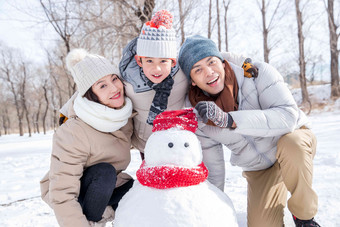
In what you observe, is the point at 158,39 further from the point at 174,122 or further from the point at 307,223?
the point at 307,223

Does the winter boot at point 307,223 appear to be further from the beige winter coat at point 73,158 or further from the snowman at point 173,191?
the beige winter coat at point 73,158

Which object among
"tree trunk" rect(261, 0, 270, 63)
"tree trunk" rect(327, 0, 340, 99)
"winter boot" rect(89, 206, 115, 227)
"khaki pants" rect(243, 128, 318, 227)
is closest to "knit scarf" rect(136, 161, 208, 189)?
"khaki pants" rect(243, 128, 318, 227)

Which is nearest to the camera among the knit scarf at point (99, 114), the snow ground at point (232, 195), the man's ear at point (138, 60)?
the knit scarf at point (99, 114)

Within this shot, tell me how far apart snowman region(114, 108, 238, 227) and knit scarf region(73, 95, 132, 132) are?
0.57m

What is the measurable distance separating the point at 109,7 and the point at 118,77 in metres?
3.80

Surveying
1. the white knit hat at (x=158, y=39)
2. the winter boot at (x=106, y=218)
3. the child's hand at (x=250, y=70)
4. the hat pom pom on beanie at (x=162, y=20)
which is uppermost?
the hat pom pom on beanie at (x=162, y=20)

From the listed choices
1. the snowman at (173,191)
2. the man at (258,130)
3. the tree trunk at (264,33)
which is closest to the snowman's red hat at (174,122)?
the snowman at (173,191)

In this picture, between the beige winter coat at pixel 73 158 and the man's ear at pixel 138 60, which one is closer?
the beige winter coat at pixel 73 158

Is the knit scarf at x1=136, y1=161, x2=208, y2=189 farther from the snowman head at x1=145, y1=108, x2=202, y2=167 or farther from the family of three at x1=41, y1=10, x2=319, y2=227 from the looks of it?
the family of three at x1=41, y1=10, x2=319, y2=227

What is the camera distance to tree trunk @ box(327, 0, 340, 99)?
1190cm

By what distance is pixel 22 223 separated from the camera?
217 centimetres

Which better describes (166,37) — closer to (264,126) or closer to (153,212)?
(264,126)

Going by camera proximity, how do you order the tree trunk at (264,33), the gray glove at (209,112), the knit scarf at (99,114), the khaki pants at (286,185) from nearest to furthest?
1. the gray glove at (209,112)
2. the khaki pants at (286,185)
3. the knit scarf at (99,114)
4. the tree trunk at (264,33)

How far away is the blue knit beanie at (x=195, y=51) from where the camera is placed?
1.66 metres
